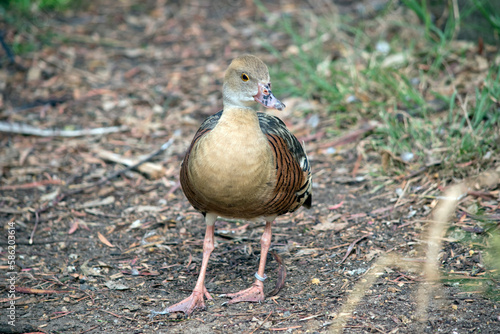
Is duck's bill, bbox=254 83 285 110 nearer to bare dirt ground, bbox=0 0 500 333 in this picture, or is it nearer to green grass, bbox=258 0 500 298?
bare dirt ground, bbox=0 0 500 333

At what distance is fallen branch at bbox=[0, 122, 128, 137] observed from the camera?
21.2ft

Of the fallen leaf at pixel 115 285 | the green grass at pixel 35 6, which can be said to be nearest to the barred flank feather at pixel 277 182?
the fallen leaf at pixel 115 285

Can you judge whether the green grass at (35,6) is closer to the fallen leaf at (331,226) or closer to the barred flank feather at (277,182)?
the barred flank feather at (277,182)

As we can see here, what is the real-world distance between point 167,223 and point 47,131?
8.03ft

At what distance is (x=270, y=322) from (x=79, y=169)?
130 inches

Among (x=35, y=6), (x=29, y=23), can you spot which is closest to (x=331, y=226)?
(x=29, y=23)

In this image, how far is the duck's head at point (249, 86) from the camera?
358 cm

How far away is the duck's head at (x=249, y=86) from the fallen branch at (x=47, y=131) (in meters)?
3.38

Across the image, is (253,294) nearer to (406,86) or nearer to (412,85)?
(406,86)

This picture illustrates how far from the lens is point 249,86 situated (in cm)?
359

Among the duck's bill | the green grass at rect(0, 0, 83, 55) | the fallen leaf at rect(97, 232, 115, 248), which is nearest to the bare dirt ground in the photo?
the fallen leaf at rect(97, 232, 115, 248)

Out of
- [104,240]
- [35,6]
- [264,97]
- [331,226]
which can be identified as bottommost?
[104,240]

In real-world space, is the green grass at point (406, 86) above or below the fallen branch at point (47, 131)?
above

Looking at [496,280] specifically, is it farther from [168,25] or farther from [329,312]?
[168,25]
